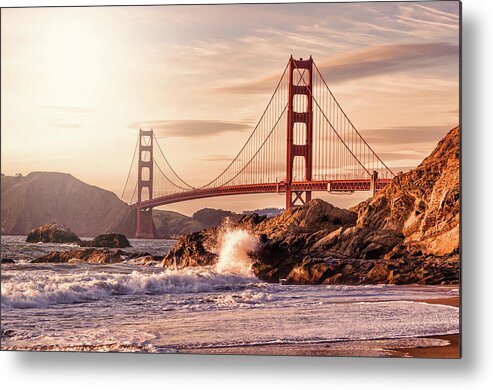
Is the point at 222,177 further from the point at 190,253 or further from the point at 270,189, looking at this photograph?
the point at 190,253

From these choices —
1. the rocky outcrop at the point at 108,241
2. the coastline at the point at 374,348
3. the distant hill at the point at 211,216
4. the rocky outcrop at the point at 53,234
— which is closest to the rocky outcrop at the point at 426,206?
the coastline at the point at 374,348

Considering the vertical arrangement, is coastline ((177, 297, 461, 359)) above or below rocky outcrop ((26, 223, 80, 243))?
below

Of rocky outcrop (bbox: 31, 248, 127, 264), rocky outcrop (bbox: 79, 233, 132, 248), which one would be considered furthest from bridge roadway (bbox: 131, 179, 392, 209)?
rocky outcrop (bbox: 31, 248, 127, 264)

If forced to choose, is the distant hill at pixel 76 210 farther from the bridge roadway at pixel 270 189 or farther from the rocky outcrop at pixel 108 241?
the bridge roadway at pixel 270 189

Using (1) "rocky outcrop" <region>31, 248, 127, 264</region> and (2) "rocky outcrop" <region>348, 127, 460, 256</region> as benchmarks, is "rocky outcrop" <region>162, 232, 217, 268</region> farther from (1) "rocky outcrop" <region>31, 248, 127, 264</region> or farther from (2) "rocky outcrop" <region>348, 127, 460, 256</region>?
(2) "rocky outcrop" <region>348, 127, 460, 256</region>

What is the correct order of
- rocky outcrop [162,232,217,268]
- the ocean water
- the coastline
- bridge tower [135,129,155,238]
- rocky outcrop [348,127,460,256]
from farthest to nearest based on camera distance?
1. rocky outcrop [162,232,217,268]
2. bridge tower [135,129,155,238]
3. the ocean water
4. rocky outcrop [348,127,460,256]
5. the coastline

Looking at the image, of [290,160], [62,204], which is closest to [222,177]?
[290,160]
